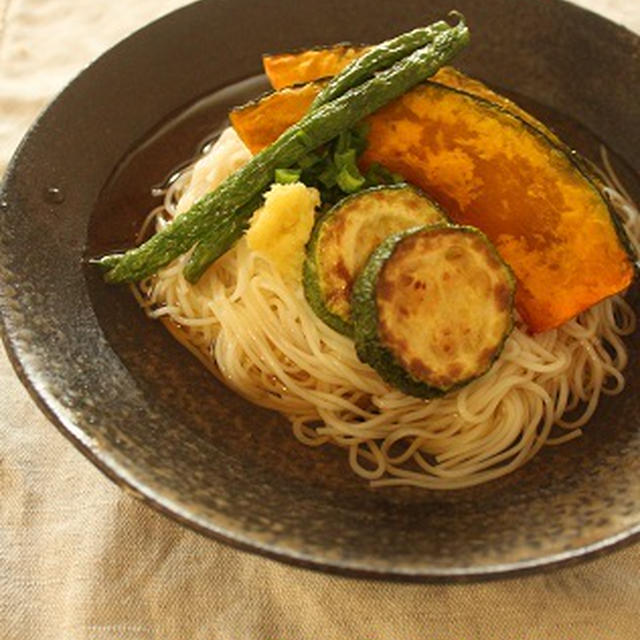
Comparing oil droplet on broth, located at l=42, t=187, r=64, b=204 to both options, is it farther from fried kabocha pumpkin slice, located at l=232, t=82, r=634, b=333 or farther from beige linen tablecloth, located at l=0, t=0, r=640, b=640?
fried kabocha pumpkin slice, located at l=232, t=82, r=634, b=333

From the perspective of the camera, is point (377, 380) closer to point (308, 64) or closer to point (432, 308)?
point (432, 308)

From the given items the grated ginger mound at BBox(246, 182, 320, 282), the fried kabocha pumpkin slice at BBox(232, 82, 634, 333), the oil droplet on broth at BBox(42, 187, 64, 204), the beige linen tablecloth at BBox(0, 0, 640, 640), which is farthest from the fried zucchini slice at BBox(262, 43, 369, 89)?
the beige linen tablecloth at BBox(0, 0, 640, 640)

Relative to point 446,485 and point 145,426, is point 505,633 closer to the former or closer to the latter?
point 446,485

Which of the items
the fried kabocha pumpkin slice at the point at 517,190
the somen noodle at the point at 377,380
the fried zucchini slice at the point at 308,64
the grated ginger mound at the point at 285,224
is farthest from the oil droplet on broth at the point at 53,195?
the fried kabocha pumpkin slice at the point at 517,190

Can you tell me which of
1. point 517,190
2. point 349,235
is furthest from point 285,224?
point 517,190

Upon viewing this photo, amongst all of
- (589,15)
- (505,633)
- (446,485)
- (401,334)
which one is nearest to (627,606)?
(505,633)
